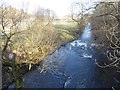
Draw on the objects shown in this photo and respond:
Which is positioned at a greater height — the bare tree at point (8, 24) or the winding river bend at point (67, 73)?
the bare tree at point (8, 24)

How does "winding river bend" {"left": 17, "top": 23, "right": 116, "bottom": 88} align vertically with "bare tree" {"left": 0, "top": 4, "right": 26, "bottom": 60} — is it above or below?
below

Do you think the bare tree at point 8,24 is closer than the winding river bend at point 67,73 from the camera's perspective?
No

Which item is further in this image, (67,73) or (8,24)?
(8,24)

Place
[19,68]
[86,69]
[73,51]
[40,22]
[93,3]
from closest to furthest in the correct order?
[93,3], [19,68], [86,69], [40,22], [73,51]

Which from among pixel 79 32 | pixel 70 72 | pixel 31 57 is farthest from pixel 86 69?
pixel 79 32

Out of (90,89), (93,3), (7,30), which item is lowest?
(90,89)

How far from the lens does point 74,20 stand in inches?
1518

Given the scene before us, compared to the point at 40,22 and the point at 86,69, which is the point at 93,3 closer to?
the point at 86,69

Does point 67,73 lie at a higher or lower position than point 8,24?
lower

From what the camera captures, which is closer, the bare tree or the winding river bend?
the winding river bend

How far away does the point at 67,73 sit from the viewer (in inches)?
674

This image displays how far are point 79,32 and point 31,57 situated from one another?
1933 centimetres

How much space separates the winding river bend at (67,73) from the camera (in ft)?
49.0

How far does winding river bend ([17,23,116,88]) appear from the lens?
49.0 ft
